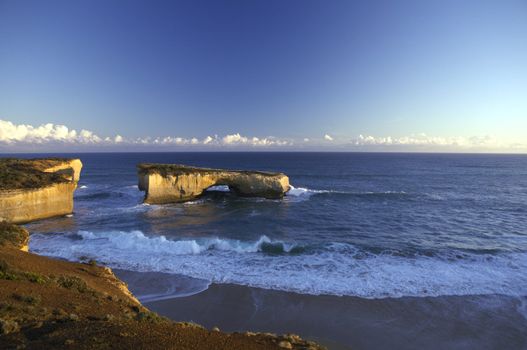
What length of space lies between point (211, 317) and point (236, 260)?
5919mm

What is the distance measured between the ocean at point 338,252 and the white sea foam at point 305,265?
6 centimetres

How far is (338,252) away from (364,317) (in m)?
7.21

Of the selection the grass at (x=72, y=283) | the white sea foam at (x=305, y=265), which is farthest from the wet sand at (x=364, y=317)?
the grass at (x=72, y=283)

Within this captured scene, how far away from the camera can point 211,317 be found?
12.3 m

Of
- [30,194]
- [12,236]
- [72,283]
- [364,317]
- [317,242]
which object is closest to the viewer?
[72,283]

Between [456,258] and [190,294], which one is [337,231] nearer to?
[456,258]

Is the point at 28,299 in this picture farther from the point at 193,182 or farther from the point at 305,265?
the point at 193,182

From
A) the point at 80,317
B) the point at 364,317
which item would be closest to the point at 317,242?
the point at 364,317

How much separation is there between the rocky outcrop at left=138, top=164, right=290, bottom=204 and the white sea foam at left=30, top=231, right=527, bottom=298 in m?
12.9

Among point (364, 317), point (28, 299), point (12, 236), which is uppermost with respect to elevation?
point (28, 299)

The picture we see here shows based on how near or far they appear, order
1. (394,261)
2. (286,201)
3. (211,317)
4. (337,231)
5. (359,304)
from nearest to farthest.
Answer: (211,317)
(359,304)
(394,261)
(337,231)
(286,201)

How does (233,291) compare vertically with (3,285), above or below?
below

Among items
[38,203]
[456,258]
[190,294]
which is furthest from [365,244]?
[38,203]

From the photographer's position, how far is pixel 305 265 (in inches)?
686
